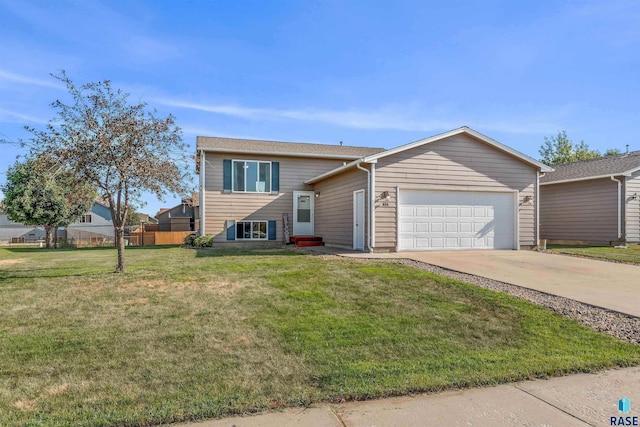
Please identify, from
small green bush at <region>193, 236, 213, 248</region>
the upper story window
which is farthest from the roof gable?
small green bush at <region>193, 236, 213, 248</region>

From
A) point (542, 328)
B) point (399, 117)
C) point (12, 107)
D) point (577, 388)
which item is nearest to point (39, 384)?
point (577, 388)

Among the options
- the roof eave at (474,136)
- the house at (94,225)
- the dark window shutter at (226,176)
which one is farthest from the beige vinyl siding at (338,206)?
the house at (94,225)

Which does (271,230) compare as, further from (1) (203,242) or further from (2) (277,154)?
(2) (277,154)

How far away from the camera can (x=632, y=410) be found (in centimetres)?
310

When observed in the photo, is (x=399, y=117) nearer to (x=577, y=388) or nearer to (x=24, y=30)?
(x=24, y=30)

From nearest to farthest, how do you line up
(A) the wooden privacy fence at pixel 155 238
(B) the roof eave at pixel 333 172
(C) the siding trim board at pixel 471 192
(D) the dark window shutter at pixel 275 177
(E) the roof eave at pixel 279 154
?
1. (C) the siding trim board at pixel 471 192
2. (B) the roof eave at pixel 333 172
3. (E) the roof eave at pixel 279 154
4. (D) the dark window shutter at pixel 275 177
5. (A) the wooden privacy fence at pixel 155 238

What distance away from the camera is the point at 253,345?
436 centimetres

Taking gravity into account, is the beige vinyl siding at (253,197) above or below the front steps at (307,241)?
above

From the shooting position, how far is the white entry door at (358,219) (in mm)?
12845

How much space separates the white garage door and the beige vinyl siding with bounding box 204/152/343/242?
7.02 meters

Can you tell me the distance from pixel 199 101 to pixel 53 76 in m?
7.60

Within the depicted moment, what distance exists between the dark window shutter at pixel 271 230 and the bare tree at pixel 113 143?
943 centimetres
